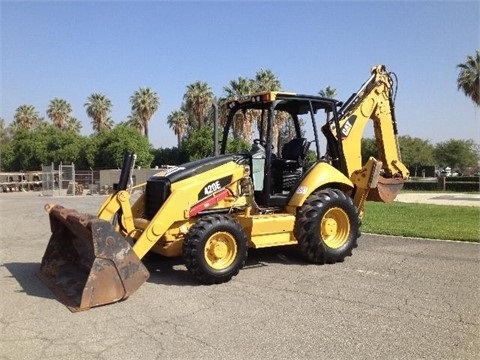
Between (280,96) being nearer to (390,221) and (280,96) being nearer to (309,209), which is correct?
(309,209)

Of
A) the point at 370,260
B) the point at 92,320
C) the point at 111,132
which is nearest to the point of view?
the point at 92,320

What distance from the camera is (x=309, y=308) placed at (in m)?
5.61

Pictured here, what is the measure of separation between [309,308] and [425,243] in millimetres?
5176

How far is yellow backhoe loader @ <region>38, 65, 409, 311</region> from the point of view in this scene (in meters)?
6.18

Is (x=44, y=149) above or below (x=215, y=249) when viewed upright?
above

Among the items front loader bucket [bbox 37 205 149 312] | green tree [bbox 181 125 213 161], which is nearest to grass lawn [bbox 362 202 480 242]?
front loader bucket [bbox 37 205 149 312]

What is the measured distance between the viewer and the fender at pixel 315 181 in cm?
786

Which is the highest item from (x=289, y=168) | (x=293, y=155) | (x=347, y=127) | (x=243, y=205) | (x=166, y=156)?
(x=166, y=156)

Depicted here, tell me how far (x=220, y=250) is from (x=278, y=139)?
285 centimetres

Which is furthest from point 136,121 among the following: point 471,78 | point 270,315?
point 270,315

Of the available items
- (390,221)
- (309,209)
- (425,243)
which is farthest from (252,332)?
(390,221)

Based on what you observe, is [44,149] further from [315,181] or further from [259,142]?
[315,181]

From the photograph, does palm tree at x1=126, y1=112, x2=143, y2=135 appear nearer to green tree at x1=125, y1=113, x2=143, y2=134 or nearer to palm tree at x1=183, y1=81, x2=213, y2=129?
green tree at x1=125, y1=113, x2=143, y2=134

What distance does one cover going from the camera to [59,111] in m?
69.1
